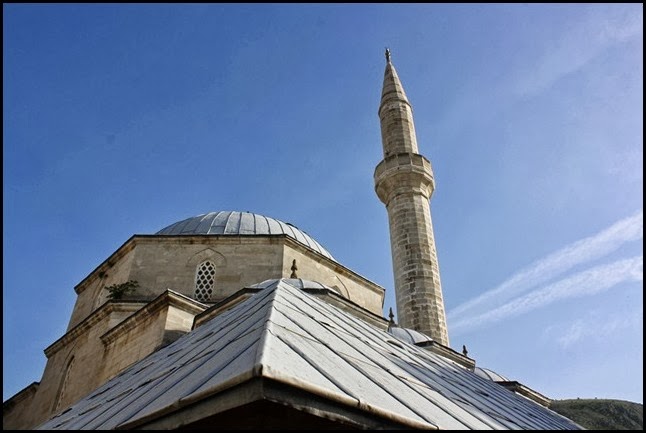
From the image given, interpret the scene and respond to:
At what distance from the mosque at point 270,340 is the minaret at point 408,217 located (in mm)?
43

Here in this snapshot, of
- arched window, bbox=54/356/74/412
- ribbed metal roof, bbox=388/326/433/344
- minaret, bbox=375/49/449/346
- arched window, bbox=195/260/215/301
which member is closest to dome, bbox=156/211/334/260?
arched window, bbox=195/260/215/301

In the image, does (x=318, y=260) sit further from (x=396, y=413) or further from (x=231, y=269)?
(x=396, y=413)

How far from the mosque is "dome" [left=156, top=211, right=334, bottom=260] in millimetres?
68

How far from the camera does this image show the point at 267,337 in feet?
8.83

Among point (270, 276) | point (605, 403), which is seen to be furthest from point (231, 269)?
point (605, 403)

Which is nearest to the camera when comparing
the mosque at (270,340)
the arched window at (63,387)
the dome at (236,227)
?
the mosque at (270,340)

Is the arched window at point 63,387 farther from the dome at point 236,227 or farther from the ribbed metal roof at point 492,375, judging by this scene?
the ribbed metal roof at point 492,375

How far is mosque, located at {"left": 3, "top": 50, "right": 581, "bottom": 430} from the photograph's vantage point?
223 cm

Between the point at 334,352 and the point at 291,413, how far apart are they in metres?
1.01

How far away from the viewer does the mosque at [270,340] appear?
7.30 feet

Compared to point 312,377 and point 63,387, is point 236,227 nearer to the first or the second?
point 63,387

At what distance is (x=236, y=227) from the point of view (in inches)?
480

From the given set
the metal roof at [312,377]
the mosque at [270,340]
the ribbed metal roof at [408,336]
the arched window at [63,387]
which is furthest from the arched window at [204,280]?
the metal roof at [312,377]

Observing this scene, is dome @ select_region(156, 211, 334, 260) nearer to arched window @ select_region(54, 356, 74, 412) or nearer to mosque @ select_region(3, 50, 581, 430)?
mosque @ select_region(3, 50, 581, 430)
